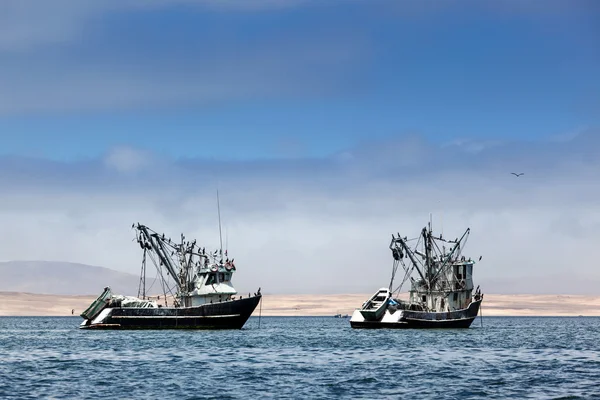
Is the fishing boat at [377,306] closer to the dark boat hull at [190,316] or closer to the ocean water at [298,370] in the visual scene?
the dark boat hull at [190,316]

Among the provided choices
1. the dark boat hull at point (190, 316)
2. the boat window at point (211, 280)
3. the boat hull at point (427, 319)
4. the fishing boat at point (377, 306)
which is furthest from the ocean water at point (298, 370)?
the fishing boat at point (377, 306)

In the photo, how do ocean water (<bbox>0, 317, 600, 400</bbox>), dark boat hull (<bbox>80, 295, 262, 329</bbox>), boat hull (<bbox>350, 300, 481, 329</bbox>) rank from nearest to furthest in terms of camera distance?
ocean water (<bbox>0, 317, 600, 400</bbox>) < dark boat hull (<bbox>80, 295, 262, 329</bbox>) < boat hull (<bbox>350, 300, 481, 329</bbox>)

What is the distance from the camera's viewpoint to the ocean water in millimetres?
55938

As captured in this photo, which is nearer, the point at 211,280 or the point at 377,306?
the point at 211,280

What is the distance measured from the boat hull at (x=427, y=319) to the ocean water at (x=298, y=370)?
3103 cm

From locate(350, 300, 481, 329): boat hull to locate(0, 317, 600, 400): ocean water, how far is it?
31.0 meters

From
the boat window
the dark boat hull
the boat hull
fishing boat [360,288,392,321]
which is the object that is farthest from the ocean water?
fishing boat [360,288,392,321]

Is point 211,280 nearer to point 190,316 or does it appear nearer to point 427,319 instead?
point 190,316

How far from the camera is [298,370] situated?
69812 mm

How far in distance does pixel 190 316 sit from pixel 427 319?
3452 centimetres

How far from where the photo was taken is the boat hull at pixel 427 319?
139 metres

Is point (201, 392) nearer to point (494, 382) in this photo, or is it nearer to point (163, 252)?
point (494, 382)

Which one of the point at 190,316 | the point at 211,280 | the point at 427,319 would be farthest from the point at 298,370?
the point at 427,319

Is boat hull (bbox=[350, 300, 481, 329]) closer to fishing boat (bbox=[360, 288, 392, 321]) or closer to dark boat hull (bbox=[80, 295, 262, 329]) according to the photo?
fishing boat (bbox=[360, 288, 392, 321])
